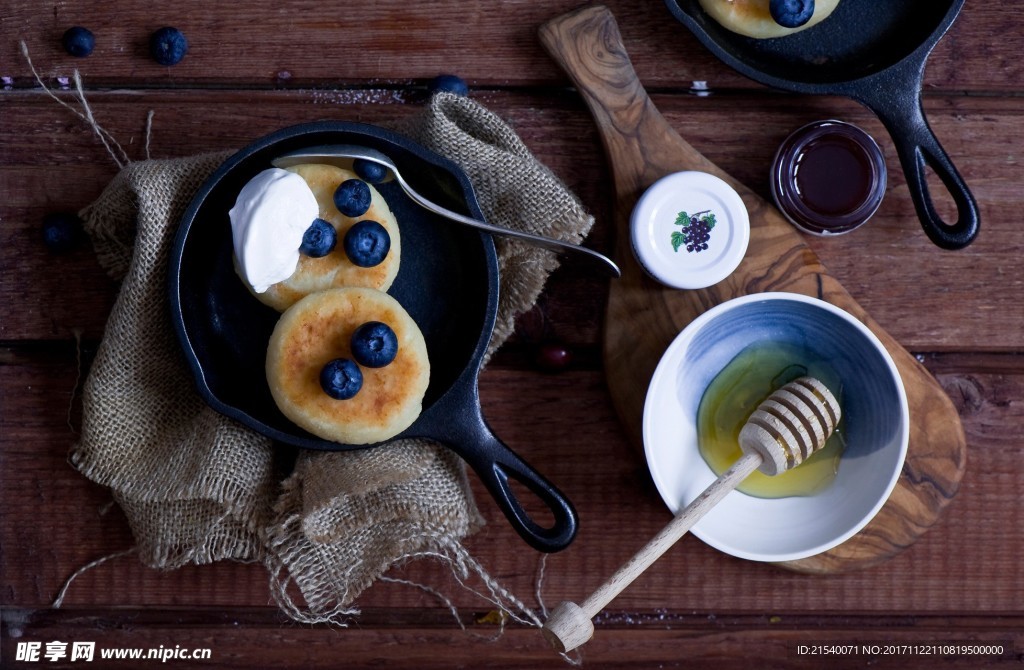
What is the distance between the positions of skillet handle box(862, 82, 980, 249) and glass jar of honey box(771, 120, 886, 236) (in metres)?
0.04

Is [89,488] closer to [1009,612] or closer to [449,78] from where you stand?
[449,78]

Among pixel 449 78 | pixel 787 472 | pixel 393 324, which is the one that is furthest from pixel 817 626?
pixel 449 78

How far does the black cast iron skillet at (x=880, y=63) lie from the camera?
3.88ft

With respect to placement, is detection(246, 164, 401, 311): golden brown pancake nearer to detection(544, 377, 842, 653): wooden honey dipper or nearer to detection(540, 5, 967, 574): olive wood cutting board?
detection(540, 5, 967, 574): olive wood cutting board

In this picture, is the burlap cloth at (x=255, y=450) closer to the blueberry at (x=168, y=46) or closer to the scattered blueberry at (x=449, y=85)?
the scattered blueberry at (x=449, y=85)

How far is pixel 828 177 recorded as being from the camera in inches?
47.9

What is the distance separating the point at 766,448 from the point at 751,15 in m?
0.60

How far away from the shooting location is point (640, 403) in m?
1.20

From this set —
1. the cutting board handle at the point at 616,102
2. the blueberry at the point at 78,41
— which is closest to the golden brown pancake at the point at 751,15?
the cutting board handle at the point at 616,102

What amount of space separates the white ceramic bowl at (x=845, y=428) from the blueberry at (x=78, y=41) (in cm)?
94

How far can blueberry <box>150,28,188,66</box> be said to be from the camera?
1.23 meters

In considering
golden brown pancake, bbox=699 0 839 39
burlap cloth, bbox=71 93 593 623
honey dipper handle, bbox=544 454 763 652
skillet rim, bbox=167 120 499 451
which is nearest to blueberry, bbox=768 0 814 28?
golden brown pancake, bbox=699 0 839 39

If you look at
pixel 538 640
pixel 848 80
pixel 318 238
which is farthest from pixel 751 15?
pixel 538 640

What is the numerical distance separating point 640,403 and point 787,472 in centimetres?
23
